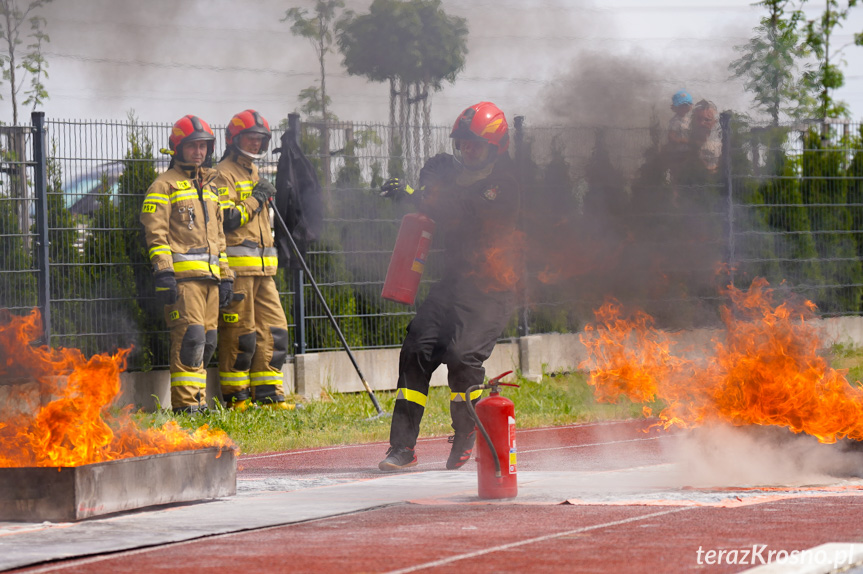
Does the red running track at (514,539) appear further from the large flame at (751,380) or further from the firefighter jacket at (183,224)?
the firefighter jacket at (183,224)

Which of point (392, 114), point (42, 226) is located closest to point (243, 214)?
point (42, 226)

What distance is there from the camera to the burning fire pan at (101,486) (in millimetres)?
6062

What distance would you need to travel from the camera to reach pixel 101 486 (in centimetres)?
620

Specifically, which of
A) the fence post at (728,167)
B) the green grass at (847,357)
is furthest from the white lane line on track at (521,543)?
the green grass at (847,357)

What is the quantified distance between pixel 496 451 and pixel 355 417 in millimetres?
5569

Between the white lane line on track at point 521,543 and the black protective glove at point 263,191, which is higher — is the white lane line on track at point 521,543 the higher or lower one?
the lower one

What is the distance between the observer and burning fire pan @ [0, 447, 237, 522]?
19.9 ft

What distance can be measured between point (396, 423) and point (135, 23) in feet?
12.2

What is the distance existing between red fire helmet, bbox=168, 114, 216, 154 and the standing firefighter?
1.77ft

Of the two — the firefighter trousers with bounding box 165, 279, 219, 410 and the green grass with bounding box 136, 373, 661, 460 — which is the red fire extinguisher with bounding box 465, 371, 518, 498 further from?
the firefighter trousers with bounding box 165, 279, 219, 410

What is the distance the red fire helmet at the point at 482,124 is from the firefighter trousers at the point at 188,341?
4484 mm

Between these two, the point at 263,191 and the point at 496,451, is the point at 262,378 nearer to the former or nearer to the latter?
the point at 263,191

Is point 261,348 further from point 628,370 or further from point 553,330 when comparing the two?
point 628,370

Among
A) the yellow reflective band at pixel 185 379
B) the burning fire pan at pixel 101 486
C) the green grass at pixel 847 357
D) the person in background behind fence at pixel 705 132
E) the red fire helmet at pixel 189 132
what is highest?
the red fire helmet at pixel 189 132
